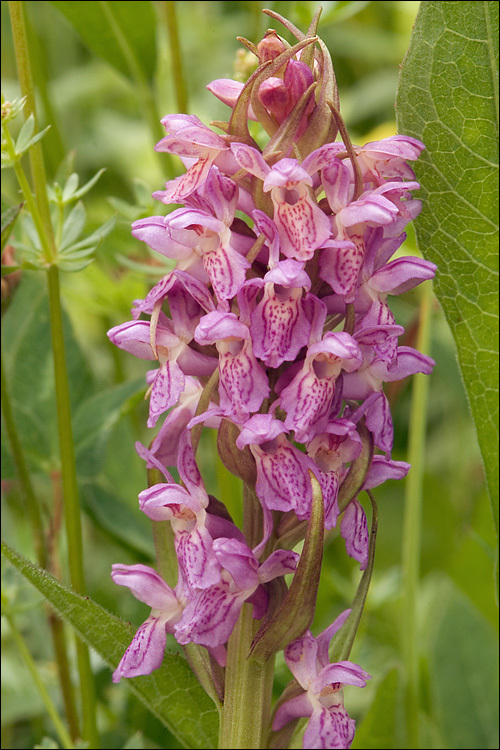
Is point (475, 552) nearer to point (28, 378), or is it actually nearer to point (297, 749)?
point (297, 749)

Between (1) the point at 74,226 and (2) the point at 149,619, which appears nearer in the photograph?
(2) the point at 149,619

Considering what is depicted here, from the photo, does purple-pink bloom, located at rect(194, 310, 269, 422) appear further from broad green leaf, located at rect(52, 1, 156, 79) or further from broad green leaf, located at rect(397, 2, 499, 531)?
broad green leaf, located at rect(52, 1, 156, 79)

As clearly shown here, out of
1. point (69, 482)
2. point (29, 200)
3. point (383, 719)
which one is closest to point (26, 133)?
point (29, 200)

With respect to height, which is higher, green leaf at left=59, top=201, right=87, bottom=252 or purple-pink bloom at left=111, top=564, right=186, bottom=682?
green leaf at left=59, top=201, right=87, bottom=252

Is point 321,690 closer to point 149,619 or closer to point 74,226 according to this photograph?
point 149,619

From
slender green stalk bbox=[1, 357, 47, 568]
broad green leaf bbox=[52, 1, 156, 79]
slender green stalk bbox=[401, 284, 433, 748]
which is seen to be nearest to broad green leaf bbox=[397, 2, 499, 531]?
slender green stalk bbox=[401, 284, 433, 748]

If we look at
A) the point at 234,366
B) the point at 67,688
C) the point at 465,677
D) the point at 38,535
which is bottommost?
the point at 465,677
